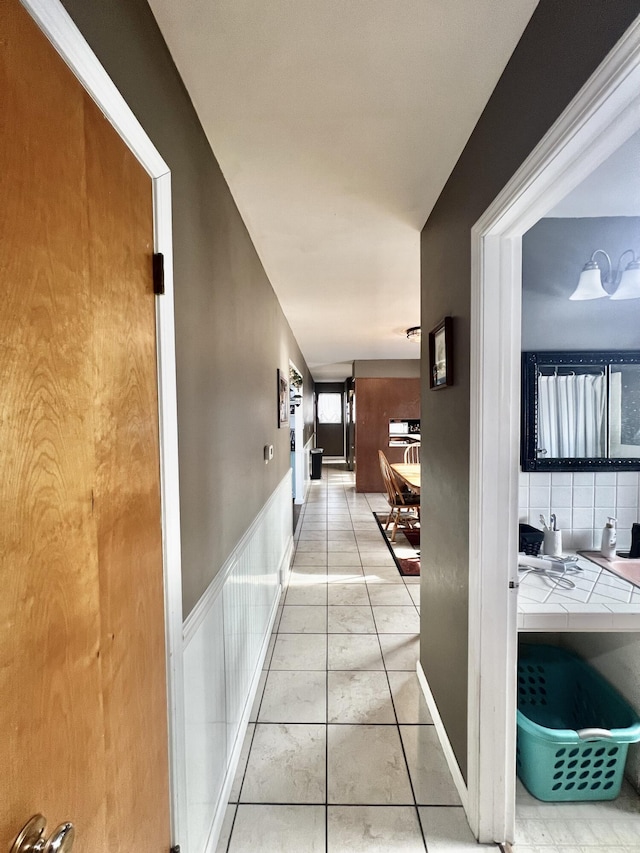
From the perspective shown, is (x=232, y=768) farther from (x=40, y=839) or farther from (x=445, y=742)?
(x=40, y=839)

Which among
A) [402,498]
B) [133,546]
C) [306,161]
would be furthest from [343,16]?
[402,498]

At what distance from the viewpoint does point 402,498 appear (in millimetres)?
4742

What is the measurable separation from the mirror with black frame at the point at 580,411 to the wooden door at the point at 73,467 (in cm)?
175

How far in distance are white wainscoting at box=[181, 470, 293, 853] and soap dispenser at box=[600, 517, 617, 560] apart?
1671 millimetres

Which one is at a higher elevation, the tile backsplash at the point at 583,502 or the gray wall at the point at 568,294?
the gray wall at the point at 568,294

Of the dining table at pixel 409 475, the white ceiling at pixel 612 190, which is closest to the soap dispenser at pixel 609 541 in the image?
the white ceiling at pixel 612 190

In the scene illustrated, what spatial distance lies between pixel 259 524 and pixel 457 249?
1.72 meters

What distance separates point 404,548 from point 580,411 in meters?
2.77

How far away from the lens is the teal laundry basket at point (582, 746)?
1.39m

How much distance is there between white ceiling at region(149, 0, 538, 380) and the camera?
0.93 m

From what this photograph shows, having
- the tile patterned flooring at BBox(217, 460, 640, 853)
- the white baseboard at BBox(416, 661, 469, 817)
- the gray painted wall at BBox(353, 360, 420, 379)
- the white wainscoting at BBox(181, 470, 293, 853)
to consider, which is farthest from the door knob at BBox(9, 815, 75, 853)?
the gray painted wall at BBox(353, 360, 420, 379)

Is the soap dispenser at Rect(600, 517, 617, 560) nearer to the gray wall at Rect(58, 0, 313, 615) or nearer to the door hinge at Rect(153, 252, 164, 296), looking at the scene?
the gray wall at Rect(58, 0, 313, 615)

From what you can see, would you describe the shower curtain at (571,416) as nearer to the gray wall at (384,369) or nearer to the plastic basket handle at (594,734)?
the plastic basket handle at (594,734)

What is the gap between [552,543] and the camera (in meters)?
1.82
